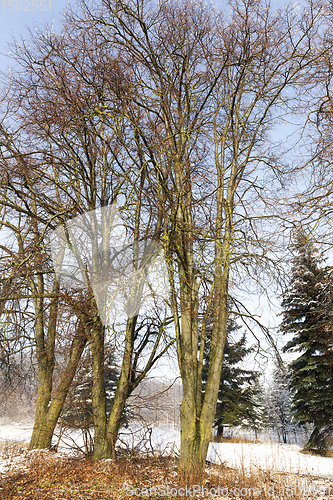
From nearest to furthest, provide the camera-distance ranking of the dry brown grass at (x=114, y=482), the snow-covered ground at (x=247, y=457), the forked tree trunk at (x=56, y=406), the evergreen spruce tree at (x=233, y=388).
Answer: the dry brown grass at (x=114, y=482)
the snow-covered ground at (x=247, y=457)
the forked tree trunk at (x=56, y=406)
the evergreen spruce tree at (x=233, y=388)

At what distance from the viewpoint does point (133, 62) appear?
630 centimetres

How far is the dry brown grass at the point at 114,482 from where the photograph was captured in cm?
411

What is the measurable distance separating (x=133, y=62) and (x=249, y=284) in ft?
16.3

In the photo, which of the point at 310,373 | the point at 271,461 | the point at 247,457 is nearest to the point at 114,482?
the point at 271,461

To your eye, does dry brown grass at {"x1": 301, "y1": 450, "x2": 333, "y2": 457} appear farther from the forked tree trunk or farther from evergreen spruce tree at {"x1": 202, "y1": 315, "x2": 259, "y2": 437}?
the forked tree trunk

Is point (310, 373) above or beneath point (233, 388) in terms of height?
above

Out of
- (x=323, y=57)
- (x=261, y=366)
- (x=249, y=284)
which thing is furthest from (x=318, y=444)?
(x=323, y=57)

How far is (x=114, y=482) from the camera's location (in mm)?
4688

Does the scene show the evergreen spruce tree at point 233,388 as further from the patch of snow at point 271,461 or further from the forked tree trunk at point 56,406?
the forked tree trunk at point 56,406

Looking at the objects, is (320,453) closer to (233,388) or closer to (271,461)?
Answer: (233,388)

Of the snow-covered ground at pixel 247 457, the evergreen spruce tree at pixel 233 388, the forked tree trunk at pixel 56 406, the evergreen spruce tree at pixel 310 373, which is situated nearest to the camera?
the snow-covered ground at pixel 247 457

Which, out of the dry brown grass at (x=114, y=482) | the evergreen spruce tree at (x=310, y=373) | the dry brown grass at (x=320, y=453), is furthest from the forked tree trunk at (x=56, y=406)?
the dry brown grass at (x=320, y=453)

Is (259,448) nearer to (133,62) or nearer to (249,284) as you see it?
(249,284)

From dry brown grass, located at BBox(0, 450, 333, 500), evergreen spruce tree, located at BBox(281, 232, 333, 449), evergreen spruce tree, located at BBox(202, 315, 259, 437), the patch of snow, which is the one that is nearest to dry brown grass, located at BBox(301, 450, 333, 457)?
evergreen spruce tree, located at BBox(281, 232, 333, 449)
